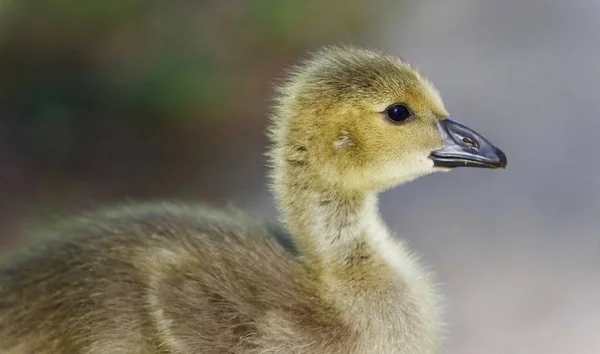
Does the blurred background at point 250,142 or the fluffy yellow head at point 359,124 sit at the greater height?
the blurred background at point 250,142

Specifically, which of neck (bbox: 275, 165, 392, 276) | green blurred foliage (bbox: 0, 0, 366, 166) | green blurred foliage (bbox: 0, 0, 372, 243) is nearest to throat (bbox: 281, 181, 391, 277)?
neck (bbox: 275, 165, 392, 276)

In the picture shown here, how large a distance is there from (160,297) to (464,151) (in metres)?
0.46

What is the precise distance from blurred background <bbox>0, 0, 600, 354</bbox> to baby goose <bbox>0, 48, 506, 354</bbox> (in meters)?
0.90

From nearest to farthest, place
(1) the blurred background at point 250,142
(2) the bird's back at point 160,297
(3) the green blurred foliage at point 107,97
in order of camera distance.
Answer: (2) the bird's back at point 160,297 → (1) the blurred background at point 250,142 → (3) the green blurred foliage at point 107,97

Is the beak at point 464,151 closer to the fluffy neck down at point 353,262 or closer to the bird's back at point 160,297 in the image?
the fluffy neck down at point 353,262

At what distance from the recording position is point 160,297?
1.35m

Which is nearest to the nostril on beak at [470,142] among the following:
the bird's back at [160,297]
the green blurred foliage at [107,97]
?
the bird's back at [160,297]

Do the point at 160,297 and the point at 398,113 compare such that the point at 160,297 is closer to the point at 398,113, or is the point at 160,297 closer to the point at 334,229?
the point at 334,229

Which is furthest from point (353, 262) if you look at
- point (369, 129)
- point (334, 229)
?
point (369, 129)

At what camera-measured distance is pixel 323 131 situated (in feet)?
4.57

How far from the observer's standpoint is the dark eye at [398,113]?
142cm

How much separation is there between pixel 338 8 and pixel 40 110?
1.14 metres

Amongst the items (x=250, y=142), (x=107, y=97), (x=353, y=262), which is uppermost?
(x=107, y=97)

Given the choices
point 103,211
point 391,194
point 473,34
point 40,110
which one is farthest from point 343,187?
point 473,34
